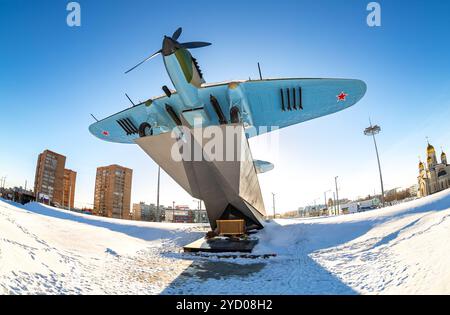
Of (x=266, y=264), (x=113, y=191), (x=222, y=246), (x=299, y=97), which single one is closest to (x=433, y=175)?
(x=299, y=97)

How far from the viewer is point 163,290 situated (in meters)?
4.85

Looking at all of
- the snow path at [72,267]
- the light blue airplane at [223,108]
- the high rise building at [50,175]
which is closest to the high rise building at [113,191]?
the high rise building at [50,175]

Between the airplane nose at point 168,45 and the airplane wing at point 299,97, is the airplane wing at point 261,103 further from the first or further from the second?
the airplane nose at point 168,45

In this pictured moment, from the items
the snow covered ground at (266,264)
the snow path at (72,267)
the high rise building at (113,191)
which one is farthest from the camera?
the high rise building at (113,191)

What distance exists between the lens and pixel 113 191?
3204 inches

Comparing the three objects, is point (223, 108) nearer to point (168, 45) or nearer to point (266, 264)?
point (168, 45)

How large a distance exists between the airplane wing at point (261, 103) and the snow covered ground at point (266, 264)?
6.02 m

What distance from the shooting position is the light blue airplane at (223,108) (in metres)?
10.4

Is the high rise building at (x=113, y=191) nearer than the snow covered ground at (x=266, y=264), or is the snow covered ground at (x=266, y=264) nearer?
the snow covered ground at (x=266, y=264)
